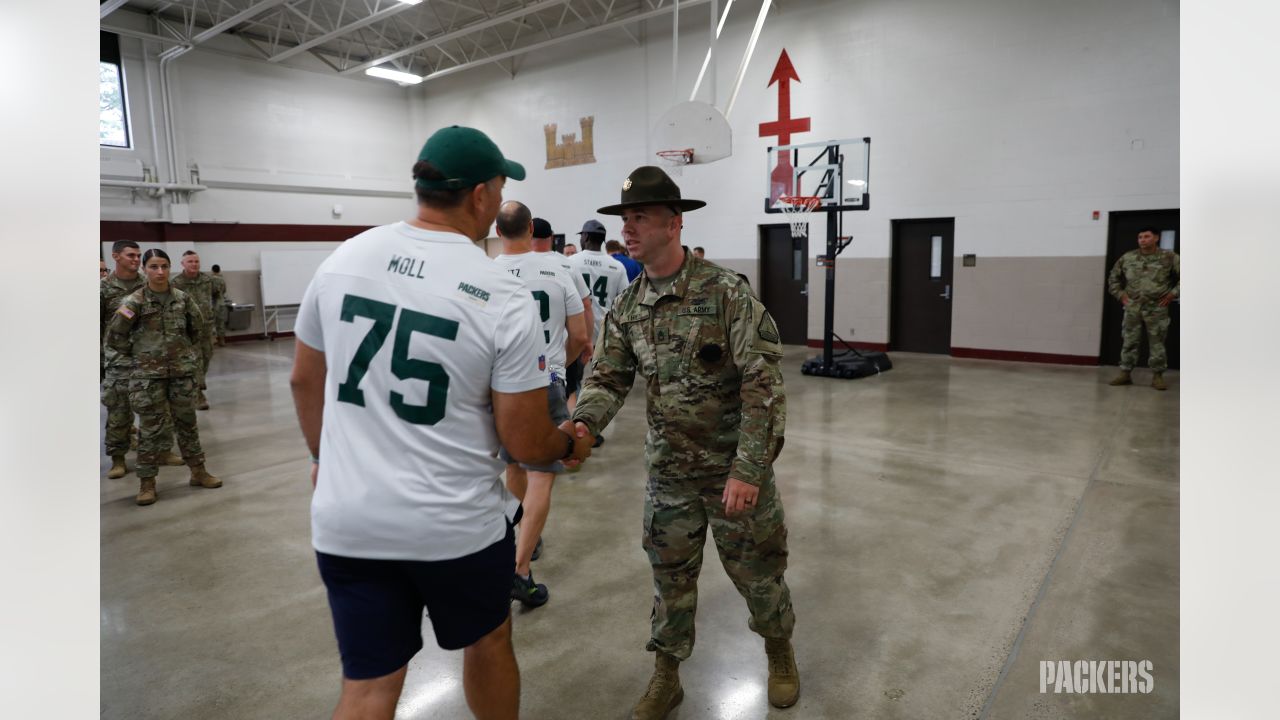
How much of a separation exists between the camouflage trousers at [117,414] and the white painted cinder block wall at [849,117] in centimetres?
573

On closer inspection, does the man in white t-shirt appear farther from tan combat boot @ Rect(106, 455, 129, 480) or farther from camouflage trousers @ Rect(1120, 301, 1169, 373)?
camouflage trousers @ Rect(1120, 301, 1169, 373)

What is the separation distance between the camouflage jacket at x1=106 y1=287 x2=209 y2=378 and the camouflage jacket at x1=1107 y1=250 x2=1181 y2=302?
9.58 meters

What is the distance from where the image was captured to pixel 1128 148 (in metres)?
9.28

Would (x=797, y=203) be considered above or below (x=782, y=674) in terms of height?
above

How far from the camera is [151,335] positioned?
5.07 m

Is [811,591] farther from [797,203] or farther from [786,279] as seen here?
[786,279]

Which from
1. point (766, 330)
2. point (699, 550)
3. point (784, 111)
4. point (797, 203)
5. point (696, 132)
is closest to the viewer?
point (766, 330)

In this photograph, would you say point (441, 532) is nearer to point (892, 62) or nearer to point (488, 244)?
point (892, 62)

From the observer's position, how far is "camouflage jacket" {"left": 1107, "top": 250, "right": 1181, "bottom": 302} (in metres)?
8.21

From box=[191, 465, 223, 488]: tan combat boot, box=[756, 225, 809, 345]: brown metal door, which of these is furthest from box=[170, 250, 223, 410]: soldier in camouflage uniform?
box=[756, 225, 809, 345]: brown metal door

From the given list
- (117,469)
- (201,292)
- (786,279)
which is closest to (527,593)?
(117,469)

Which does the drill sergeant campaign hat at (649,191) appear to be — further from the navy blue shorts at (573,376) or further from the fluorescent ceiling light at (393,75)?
the fluorescent ceiling light at (393,75)

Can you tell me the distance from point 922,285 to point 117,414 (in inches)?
410
